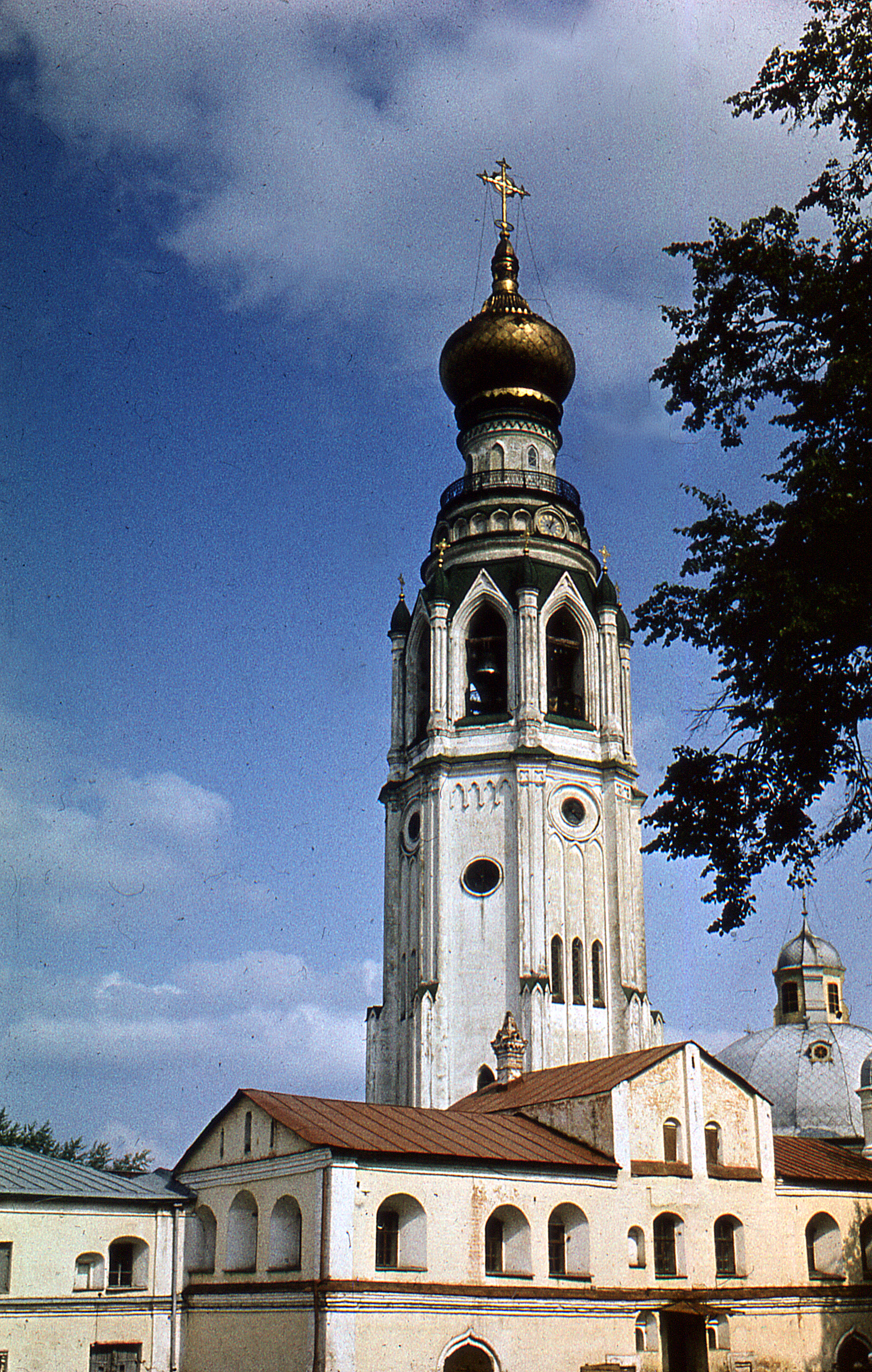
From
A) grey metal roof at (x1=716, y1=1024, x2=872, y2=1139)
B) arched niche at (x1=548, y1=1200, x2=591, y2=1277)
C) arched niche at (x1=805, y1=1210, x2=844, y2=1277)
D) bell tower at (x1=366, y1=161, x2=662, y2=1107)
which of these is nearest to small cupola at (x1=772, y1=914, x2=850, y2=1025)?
grey metal roof at (x1=716, y1=1024, x2=872, y2=1139)

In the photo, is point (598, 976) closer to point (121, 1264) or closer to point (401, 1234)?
point (121, 1264)

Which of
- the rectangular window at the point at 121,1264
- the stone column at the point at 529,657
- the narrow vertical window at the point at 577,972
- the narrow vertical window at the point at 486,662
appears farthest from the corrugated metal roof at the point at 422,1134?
the narrow vertical window at the point at 486,662

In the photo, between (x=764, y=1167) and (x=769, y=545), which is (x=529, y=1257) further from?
(x=769, y=545)

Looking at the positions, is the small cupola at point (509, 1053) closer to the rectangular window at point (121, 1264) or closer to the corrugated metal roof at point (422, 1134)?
the corrugated metal roof at point (422, 1134)

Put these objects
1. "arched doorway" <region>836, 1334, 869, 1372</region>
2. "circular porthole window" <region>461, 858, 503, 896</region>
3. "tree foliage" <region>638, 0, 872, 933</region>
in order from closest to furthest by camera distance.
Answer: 1. "tree foliage" <region>638, 0, 872, 933</region>
2. "arched doorway" <region>836, 1334, 869, 1372</region>
3. "circular porthole window" <region>461, 858, 503, 896</region>

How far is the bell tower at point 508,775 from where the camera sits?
140ft

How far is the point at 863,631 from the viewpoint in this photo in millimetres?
19312

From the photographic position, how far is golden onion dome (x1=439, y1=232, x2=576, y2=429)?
163ft

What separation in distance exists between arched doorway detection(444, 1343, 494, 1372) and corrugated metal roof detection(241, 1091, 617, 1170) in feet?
10.5

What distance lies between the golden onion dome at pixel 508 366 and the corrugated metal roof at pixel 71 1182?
2796 cm

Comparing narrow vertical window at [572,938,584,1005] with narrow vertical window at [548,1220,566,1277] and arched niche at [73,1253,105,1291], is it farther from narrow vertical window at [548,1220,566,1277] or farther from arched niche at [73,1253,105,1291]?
arched niche at [73,1253,105,1291]

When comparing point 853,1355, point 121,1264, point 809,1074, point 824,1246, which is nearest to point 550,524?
point 809,1074

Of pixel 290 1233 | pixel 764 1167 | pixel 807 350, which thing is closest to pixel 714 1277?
pixel 764 1167

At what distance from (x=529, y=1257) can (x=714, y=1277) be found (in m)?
4.55
